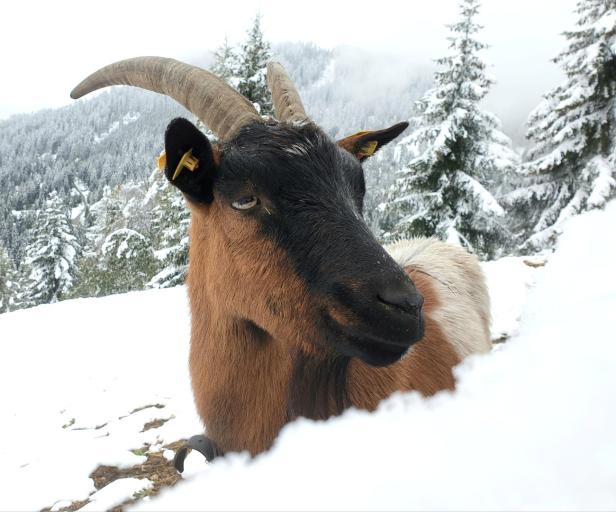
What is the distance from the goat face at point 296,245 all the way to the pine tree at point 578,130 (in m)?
15.4

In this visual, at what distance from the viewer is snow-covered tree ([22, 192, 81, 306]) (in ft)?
143

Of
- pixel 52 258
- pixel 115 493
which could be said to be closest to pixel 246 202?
pixel 115 493

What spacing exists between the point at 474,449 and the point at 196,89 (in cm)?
361

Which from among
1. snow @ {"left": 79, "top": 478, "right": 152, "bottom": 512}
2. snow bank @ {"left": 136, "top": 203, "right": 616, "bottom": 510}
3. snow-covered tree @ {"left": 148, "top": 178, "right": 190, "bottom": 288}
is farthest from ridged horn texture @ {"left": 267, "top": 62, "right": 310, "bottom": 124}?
snow-covered tree @ {"left": 148, "top": 178, "right": 190, "bottom": 288}

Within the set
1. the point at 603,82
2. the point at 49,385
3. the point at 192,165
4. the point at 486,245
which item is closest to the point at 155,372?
the point at 49,385

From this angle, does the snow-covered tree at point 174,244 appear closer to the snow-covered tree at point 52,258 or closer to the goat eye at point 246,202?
the goat eye at point 246,202

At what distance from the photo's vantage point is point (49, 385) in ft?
29.0

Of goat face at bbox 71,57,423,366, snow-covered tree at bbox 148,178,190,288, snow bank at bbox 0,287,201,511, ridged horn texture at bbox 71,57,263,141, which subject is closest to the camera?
goat face at bbox 71,57,423,366

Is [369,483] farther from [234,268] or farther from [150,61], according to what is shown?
[150,61]

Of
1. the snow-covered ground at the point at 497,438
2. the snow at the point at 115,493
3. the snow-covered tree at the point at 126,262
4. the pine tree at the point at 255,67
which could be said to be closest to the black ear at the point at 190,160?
the snow-covered ground at the point at 497,438

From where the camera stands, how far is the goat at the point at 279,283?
2.41 meters

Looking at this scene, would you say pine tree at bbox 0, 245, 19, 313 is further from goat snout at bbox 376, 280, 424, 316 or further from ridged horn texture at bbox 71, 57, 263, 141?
goat snout at bbox 376, 280, 424, 316

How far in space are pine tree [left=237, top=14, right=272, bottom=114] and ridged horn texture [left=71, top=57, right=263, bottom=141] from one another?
51.0 ft

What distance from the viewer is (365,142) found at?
3.87 meters
